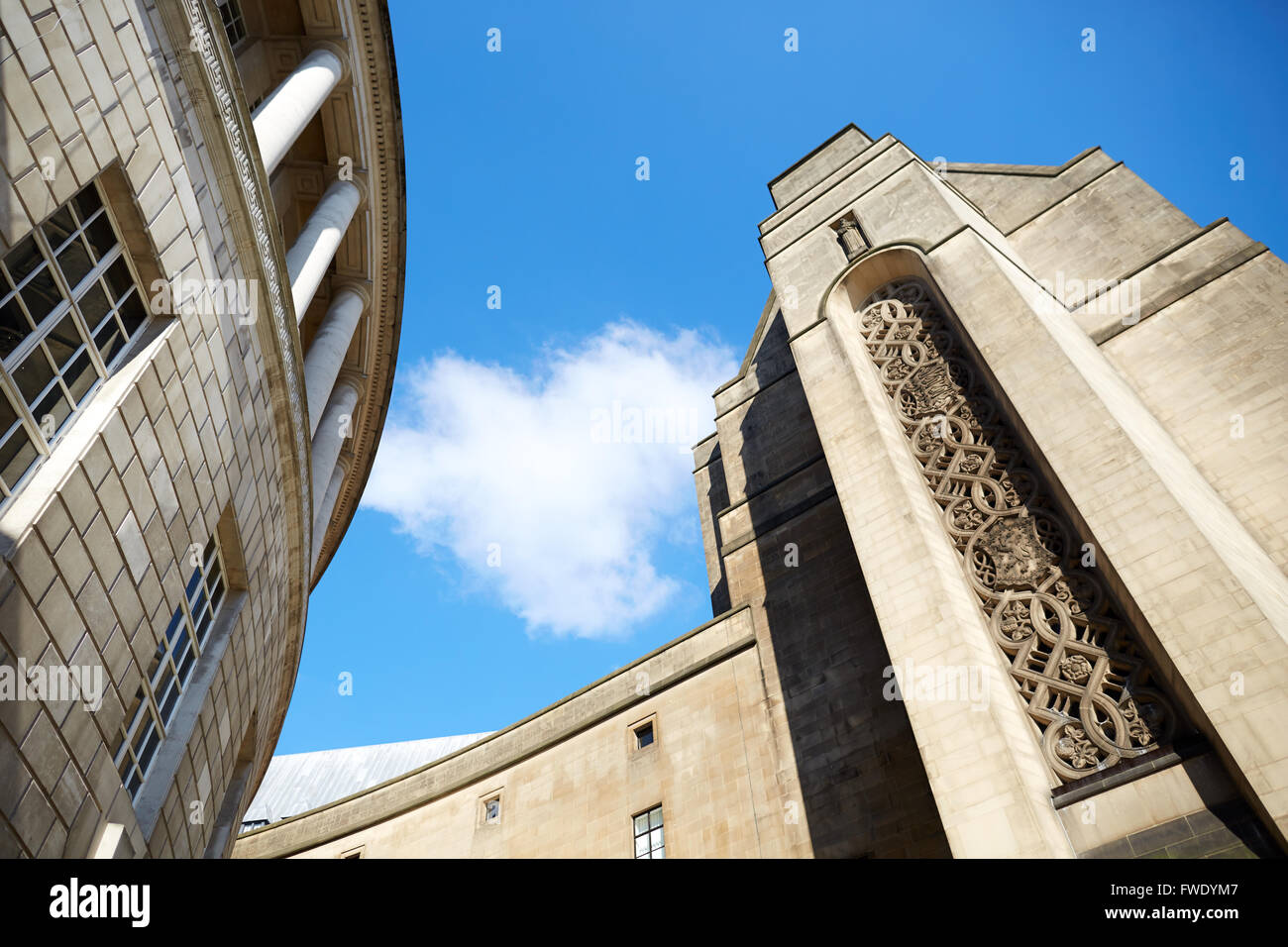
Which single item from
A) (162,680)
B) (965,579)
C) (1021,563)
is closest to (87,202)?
(162,680)

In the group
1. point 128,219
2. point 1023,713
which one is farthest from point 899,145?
point 128,219

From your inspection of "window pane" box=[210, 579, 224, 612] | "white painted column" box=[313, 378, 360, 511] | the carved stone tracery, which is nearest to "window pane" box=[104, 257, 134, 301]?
"window pane" box=[210, 579, 224, 612]

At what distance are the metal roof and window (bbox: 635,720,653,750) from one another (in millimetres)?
26684

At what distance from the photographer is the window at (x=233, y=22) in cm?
1284

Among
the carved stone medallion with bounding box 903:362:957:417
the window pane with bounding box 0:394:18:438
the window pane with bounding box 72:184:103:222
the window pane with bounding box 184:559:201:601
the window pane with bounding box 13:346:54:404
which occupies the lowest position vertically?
the window pane with bounding box 0:394:18:438

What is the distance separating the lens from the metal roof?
4188 centimetres

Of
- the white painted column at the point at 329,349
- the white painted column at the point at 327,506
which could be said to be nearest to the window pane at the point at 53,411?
the white painted column at the point at 329,349

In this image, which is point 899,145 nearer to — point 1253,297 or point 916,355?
point 916,355

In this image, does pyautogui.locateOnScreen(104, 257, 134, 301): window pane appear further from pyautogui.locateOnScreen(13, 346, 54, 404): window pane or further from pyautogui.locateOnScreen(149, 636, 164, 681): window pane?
pyautogui.locateOnScreen(149, 636, 164, 681): window pane

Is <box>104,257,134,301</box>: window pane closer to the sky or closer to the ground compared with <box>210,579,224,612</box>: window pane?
closer to the sky

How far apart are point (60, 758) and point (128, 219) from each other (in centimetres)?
455

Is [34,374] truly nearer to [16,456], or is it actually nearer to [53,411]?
[53,411]

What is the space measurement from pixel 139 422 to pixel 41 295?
1.22 metres

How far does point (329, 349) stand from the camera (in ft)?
48.1
